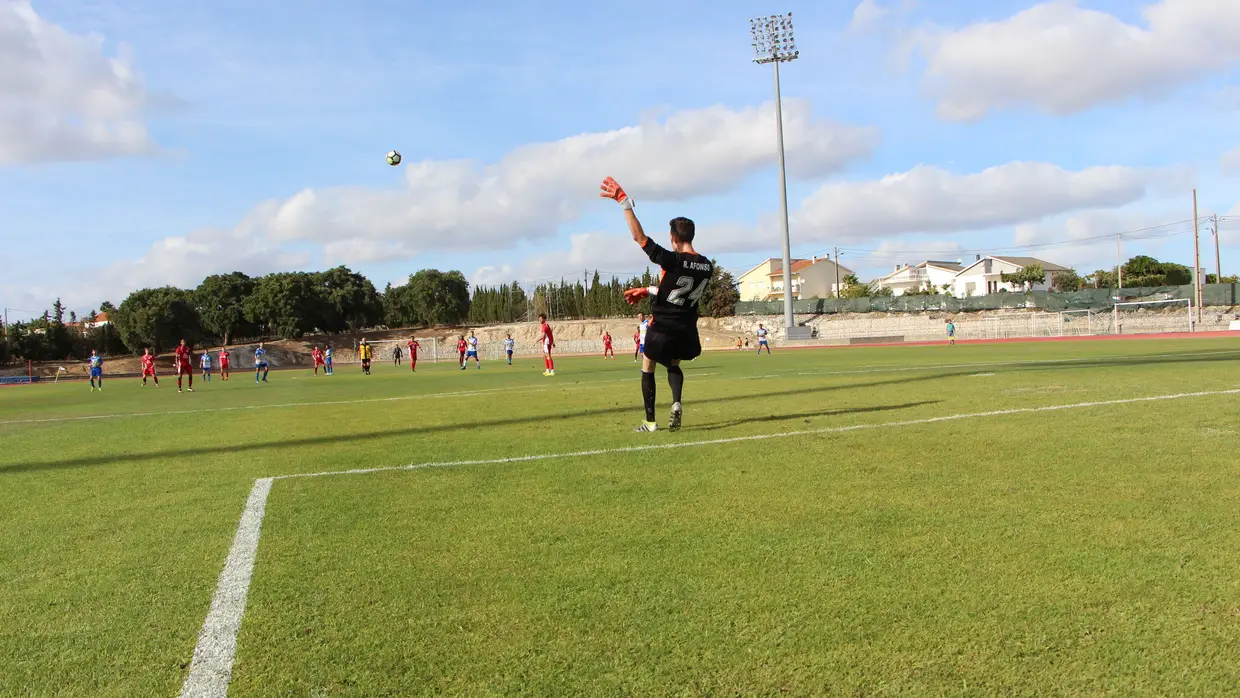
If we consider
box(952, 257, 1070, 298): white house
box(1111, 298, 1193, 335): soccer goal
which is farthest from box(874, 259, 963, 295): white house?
box(1111, 298, 1193, 335): soccer goal

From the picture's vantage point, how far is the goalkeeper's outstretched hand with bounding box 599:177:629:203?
7562 millimetres

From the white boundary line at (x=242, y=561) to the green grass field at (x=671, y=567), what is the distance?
0.06m

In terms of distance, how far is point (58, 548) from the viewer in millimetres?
4395

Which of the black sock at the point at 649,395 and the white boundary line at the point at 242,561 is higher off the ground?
the black sock at the point at 649,395

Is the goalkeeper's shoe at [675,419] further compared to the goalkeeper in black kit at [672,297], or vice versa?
the goalkeeper's shoe at [675,419]

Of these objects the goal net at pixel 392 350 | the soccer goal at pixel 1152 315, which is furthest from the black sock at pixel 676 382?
the goal net at pixel 392 350

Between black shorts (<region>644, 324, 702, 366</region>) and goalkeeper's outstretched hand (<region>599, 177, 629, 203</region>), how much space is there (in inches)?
52.9

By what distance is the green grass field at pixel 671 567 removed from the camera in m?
2.58

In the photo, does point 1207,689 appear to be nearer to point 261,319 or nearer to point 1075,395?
point 1075,395

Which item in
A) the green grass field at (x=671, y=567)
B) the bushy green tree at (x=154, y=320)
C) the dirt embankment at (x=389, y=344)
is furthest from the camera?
the bushy green tree at (x=154, y=320)

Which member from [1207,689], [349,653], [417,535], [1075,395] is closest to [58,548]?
[417,535]

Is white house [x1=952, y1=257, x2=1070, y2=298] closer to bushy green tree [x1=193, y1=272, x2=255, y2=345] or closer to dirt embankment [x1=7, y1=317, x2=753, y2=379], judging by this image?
dirt embankment [x1=7, y1=317, x2=753, y2=379]

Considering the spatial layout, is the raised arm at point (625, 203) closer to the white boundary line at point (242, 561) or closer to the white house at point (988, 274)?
the white boundary line at point (242, 561)

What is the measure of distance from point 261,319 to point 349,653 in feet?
340
